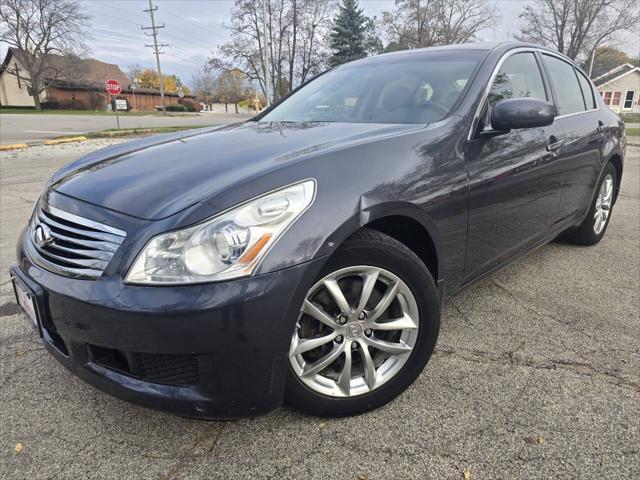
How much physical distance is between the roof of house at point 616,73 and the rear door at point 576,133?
5081 cm

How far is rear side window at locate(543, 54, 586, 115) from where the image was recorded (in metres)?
3.29

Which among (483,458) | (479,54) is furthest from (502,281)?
(483,458)

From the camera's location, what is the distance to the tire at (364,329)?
1.74 m

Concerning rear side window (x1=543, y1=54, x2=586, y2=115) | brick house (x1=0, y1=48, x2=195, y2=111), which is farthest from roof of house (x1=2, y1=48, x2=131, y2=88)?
rear side window (x1=543, y1=54, x2=586, y2=115)

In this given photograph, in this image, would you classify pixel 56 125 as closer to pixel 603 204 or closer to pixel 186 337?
pixel 603 204

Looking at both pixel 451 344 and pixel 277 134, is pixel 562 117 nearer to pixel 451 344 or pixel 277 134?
pixel 451 344

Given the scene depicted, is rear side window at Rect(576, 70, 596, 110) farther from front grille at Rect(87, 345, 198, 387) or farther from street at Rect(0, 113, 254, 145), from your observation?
street at Rect(0, 113, 254, 145)

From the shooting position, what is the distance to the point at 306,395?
177 centimetres

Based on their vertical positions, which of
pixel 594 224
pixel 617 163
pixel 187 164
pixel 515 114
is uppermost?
pixel 515 114

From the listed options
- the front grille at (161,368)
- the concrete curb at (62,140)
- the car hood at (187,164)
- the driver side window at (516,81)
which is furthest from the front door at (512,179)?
Result: the concrete curb at (62,140)

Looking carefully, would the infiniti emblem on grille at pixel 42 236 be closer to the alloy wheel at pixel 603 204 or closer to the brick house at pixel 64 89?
the alloy wheel at pixel 603 204

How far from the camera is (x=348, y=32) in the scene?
139 feet

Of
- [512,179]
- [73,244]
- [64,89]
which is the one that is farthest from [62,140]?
[64,89]

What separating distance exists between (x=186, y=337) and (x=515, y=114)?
5.91 ft
